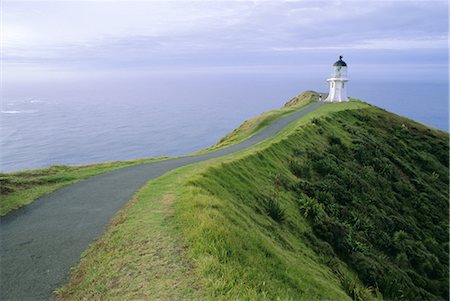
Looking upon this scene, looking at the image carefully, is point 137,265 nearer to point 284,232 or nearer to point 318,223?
point 284,232

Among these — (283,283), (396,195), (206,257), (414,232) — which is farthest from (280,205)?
(396,195)

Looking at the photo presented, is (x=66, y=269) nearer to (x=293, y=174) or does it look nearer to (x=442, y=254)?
(x=293, y=174)

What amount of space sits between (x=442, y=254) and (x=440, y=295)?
4.94m

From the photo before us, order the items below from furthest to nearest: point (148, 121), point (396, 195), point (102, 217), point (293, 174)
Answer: point (148, 121), point (396, 195), point (293, 174), point (102, 217)

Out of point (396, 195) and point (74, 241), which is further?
point (396, 195)

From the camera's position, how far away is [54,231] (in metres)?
11.1

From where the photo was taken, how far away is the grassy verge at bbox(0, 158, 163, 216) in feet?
45.1

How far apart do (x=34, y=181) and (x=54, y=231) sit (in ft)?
23.1

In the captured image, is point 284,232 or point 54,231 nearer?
point 54,231

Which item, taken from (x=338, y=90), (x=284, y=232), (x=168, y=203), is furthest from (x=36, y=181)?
(x=338, y=90)

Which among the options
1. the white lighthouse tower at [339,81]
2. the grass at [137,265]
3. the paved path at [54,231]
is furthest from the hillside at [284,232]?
the white lighthouse tower at [339,81]

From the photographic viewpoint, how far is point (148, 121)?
165750mm

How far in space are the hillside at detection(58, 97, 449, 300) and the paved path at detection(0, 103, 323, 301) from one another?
2.12 ft

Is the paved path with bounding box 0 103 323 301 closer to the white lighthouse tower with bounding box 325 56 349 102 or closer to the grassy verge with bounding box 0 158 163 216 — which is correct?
the grassy verge with bounding box 0 158 163 216
